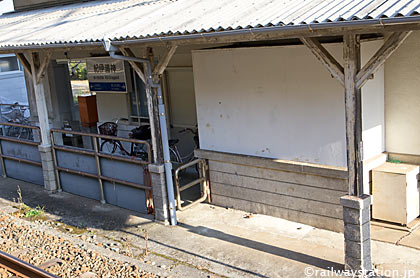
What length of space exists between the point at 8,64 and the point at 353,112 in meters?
15.8

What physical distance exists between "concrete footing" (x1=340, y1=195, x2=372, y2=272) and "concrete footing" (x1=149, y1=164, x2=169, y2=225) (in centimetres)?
319

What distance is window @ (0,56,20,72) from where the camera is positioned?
59.4 ft

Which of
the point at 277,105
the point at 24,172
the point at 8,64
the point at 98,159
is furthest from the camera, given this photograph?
the point at 8,64

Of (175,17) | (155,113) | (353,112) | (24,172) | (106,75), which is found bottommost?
(24,172)

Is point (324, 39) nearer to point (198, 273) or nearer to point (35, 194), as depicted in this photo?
point (198, 273)

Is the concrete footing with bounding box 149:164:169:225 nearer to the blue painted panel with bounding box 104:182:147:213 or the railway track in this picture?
the blue painted panel with bounding box 104:182:147:213

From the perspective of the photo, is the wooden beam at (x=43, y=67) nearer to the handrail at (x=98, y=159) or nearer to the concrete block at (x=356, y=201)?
the handrail at (x=98, y=159)

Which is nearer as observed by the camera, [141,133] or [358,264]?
[358,264]

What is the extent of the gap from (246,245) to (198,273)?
0.98 meters

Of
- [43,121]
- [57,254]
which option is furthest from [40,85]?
[57,254]

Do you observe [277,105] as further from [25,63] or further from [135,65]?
[25,63]

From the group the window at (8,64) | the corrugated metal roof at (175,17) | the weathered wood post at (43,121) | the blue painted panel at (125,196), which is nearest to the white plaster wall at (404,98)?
the corrugated metal roof at (175,17)

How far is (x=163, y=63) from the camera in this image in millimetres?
7270

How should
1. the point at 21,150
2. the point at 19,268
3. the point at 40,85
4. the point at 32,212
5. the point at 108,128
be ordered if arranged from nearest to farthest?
the point at 19,268
the point at 32,212
the point at 40,85
the point at 21,150
the point at 108,128
